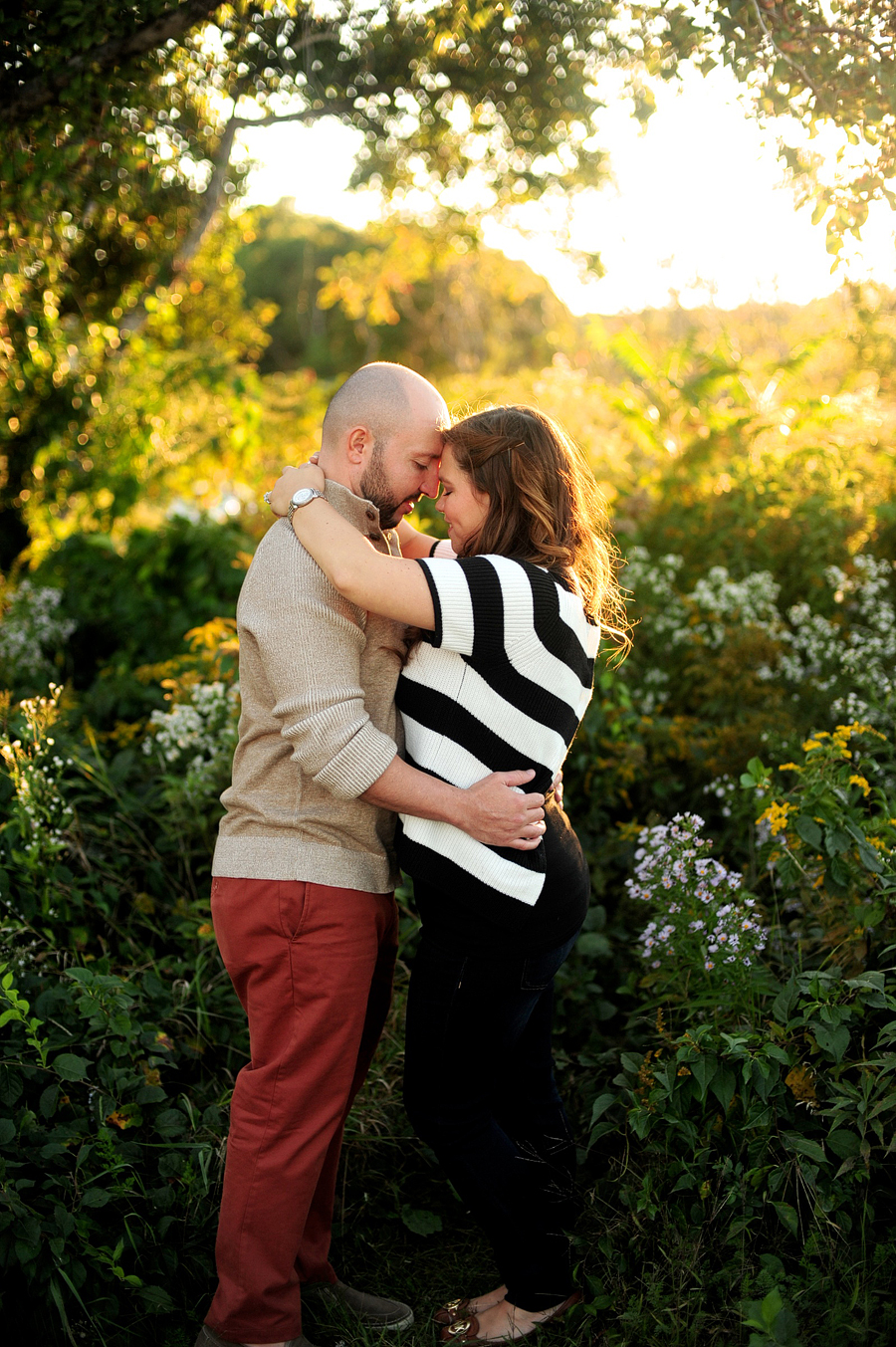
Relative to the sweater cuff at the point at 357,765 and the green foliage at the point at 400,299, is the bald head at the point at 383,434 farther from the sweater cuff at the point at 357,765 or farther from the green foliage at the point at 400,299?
the green foliage at the point at 400,299

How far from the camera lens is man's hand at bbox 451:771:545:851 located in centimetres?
216

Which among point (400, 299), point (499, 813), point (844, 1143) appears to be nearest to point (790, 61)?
point (499, 813)

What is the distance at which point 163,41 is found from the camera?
11.2 ft

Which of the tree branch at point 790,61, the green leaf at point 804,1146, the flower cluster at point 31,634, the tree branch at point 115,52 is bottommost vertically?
the green leaf at point 804,1146

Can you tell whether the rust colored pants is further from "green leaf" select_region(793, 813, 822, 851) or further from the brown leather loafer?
"green leaf" select_region(793, 813, 822, 851)

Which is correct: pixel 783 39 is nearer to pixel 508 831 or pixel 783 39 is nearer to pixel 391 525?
pixel 391 525

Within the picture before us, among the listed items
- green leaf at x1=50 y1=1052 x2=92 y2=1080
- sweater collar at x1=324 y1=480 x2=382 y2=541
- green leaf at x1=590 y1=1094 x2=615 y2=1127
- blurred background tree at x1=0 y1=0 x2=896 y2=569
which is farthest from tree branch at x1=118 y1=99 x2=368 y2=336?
green leaf at x1=590 y1=1094 x2=615 y2=1127

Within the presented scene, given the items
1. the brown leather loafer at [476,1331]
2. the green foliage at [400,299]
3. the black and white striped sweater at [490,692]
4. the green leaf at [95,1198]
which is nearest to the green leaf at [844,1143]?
the brown leather loafer at [476,1331]

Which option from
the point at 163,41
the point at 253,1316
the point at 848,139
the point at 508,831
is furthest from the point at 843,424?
the point at 253,1316

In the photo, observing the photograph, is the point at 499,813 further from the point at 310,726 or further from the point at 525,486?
the point at 525,486

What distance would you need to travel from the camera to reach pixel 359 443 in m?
2.35

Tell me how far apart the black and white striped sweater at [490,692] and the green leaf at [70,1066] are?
1025 millimetres

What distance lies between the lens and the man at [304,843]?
217cm

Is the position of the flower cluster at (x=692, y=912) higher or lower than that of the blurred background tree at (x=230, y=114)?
lower
